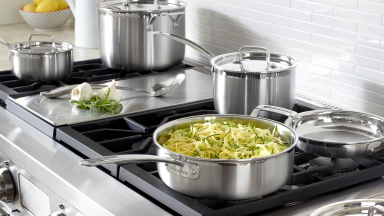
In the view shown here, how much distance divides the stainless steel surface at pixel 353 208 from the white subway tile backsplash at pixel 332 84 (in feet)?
2.13

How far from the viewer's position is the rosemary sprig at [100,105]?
148 cm

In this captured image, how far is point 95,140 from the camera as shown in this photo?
1.35 m

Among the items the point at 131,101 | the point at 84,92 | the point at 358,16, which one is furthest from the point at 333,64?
the point at 84,92

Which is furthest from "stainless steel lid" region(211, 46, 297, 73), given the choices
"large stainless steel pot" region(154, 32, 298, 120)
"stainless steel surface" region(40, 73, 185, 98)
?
"stainless steel surface" region(40, 73, 185, 98)

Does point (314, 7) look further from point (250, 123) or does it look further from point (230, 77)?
point (250, 123)

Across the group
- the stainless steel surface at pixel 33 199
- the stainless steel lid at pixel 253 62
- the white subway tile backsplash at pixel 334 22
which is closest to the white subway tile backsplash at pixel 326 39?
the white subway tile backsplash at pixel 334 22

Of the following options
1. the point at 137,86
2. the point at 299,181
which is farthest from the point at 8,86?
the point at 299,181

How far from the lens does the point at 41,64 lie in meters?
1.71

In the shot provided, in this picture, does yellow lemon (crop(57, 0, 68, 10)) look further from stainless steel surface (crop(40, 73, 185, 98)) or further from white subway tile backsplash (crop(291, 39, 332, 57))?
white subway tile backsplash (crop(291, 39, 332, 57))

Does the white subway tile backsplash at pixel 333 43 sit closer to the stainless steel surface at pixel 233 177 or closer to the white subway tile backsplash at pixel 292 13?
the white subway tile backsplash at pixel 292 13

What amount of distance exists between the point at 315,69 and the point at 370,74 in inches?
7.8

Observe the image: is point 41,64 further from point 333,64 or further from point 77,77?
point 333,64

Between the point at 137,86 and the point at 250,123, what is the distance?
2.12 ft

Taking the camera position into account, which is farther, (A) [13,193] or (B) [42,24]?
(B) [42,24]
